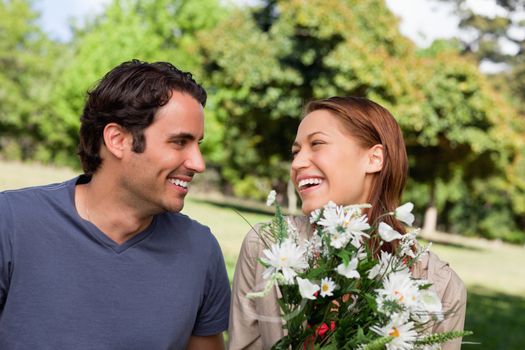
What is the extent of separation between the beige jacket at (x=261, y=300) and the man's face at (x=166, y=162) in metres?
0.36

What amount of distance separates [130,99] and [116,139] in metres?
0.18

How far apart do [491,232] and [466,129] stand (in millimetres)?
20782

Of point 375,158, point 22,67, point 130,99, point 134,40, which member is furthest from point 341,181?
point 22,67

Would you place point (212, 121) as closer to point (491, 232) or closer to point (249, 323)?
point (491, 232)

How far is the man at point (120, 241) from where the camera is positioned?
2479 millimetres

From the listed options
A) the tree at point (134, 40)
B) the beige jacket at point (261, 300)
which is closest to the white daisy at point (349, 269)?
the beige jacket at point (261, 300)

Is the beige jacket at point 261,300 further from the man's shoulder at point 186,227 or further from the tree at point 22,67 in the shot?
the tree at point 22,67

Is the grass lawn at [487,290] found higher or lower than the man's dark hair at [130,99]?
lower

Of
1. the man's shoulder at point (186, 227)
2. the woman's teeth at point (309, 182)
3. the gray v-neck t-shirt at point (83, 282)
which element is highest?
the woman's teeth at point (309, 182)

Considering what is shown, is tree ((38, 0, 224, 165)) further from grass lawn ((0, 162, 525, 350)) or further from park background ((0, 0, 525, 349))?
grass lawn ((0, 162, 525, 350))

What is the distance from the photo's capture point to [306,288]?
5.94ft

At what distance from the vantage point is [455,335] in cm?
176

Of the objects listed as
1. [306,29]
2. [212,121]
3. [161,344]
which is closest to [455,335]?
[161,344]

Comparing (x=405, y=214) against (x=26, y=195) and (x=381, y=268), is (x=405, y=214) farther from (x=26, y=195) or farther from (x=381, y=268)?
(x=26, y=195)
